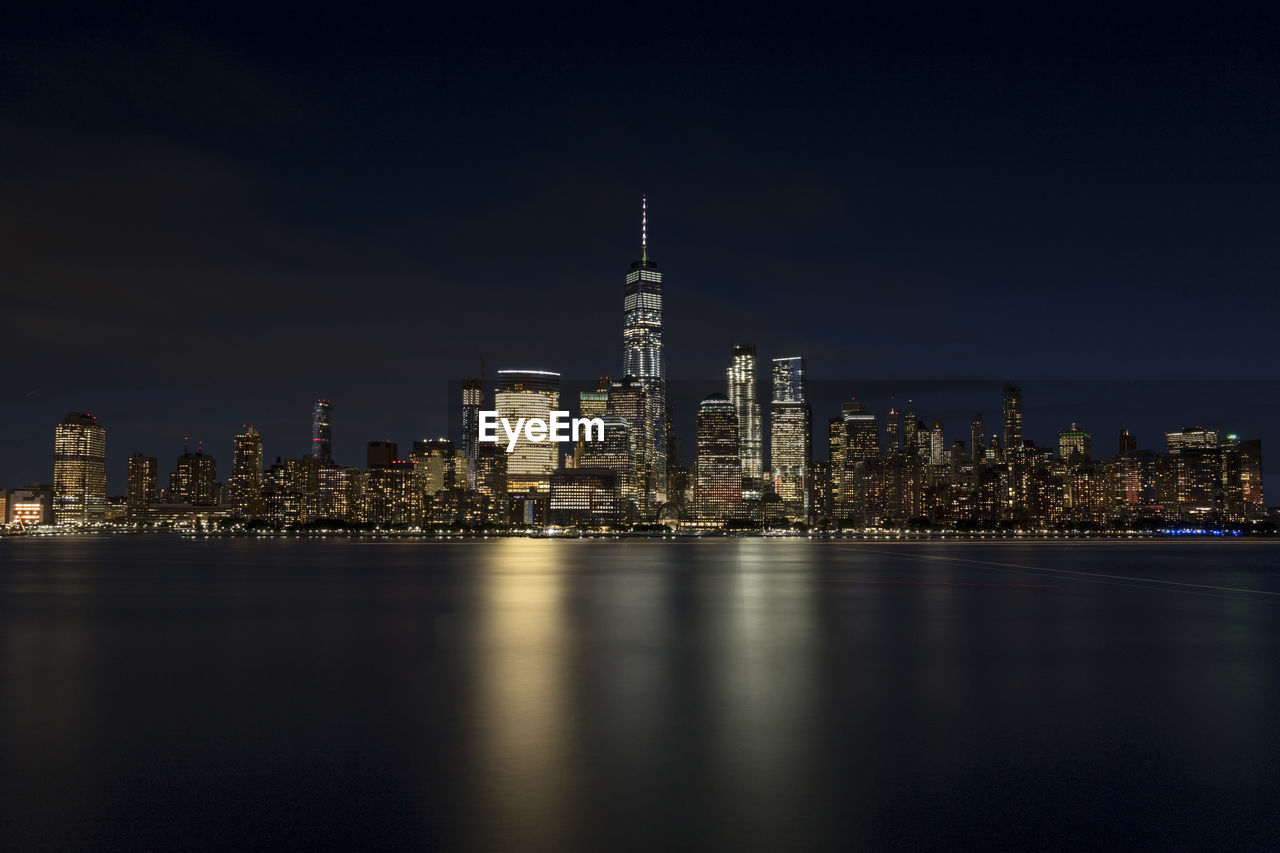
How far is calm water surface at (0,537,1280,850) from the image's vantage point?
9.55m

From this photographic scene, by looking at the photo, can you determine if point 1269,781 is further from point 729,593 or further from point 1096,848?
point 729,593

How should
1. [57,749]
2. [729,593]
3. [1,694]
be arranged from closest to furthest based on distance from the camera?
[57,749] < [1,694] < [729,593]

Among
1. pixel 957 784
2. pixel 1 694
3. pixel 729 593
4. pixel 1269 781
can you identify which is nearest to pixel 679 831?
pixel 957 784

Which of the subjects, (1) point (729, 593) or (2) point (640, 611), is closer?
(2) point (640, 611)

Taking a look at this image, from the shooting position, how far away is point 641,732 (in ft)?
46.2

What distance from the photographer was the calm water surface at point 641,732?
31.3ft

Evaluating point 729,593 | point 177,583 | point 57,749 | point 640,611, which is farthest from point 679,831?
point 177,583

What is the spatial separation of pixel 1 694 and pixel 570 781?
12.8 m

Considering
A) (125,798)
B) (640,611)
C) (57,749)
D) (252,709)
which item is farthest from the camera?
(640,611)

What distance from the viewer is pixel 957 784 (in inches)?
432

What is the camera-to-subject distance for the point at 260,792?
10625 millimetres

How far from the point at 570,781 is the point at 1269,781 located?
8190mm

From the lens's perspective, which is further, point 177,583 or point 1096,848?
point 177,583

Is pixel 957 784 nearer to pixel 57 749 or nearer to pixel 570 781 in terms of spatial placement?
pixel 570 781
